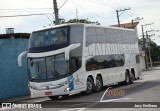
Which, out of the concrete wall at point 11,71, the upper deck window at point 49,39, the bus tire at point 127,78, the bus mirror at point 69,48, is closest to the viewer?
the bus mirror at point 69,48

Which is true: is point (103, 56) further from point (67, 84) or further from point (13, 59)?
point (13, 59)

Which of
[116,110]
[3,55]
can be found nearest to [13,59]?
[3,55]

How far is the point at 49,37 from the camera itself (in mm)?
20422

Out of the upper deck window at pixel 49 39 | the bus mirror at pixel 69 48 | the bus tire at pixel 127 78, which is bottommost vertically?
the bus tire at pixel 127 78

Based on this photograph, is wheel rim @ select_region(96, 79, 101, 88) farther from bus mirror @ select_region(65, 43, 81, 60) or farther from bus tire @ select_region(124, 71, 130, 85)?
bus tire @ select_region(124, 71, 130, 85)

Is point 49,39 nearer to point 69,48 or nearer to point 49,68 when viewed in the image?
point 69,48

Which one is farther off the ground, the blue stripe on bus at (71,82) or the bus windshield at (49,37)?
the bus windshield at (49,37)

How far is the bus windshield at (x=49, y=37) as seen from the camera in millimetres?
20031

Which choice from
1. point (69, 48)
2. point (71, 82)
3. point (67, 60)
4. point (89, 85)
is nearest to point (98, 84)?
point (89, 85)

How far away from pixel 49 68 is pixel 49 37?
1.74 m

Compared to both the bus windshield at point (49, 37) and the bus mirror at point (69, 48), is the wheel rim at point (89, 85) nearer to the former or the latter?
the bus mirror at point (69, 48)

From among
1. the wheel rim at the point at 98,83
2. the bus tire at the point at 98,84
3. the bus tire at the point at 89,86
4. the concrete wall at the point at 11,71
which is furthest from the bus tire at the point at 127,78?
the concrete wall at the point at 11,71

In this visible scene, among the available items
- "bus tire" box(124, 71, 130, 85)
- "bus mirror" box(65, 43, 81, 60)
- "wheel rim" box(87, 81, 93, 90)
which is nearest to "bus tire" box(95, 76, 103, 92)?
"wheel rim" box(87, 81, 93, 90)

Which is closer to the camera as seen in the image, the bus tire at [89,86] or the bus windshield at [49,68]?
the bus windshield at [49,68]
